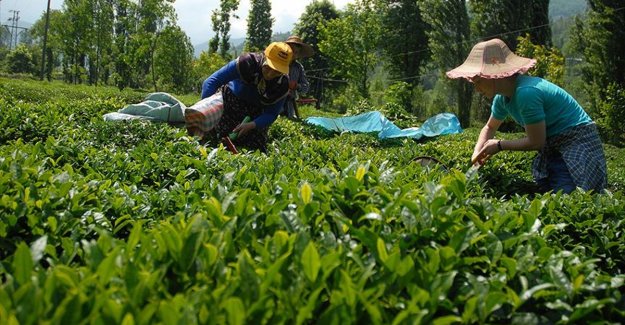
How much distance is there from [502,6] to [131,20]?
67.4 feet

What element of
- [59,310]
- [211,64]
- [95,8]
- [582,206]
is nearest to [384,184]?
[582,206]

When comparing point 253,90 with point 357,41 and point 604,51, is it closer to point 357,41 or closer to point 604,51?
point 604,51

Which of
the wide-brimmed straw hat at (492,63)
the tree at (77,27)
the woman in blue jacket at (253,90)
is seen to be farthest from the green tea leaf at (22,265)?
the tree at (77,27)

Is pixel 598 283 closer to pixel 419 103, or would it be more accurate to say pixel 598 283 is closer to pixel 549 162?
pixel 549 162

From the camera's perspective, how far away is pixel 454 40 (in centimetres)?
Result: 2647

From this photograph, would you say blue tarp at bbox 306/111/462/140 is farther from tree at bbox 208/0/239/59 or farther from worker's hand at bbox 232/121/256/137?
tree at bbox 208/0/239/59

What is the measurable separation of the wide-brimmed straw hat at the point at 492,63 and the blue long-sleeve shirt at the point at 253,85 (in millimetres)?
1912

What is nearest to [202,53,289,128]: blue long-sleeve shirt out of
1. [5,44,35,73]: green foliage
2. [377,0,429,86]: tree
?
[377,0,429,86]: tree

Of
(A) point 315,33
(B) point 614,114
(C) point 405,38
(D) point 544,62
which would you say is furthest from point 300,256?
(A) point 315,33

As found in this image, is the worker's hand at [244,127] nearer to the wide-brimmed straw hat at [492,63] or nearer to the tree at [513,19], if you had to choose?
the wide-brimmed straw hat at [492,63]

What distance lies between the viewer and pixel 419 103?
135 ft

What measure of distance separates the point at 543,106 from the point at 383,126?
7.78m

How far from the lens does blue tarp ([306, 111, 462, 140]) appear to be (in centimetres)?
1109

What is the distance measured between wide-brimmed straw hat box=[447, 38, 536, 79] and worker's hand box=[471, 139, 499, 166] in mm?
542
